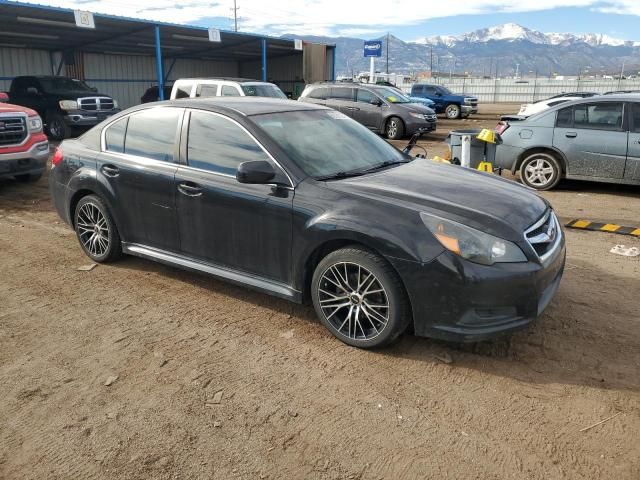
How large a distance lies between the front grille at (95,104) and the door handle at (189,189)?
13508 millimetres

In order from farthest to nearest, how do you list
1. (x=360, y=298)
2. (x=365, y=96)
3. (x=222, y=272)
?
(x=365, y=96) → (x=222, y=272) → (x=360, y=298)

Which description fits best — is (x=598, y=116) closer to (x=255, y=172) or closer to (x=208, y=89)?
(x=255, y=172)

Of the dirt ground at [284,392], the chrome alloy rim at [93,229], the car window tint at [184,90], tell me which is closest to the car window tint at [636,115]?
the dirt ground at [284,392]

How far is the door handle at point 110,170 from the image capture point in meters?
4.81

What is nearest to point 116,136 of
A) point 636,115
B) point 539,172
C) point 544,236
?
point 544,236

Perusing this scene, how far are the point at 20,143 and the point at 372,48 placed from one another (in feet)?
116

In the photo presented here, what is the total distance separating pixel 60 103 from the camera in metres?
15.7

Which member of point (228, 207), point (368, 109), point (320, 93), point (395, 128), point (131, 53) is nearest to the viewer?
point (228, 207)

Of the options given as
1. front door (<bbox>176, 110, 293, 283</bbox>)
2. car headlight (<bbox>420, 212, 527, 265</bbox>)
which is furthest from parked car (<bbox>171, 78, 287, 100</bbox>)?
car headlight (<bbox>420, 212, 527, 265</bbox>)

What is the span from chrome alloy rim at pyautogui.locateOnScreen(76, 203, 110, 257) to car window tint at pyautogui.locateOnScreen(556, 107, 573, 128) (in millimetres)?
7185

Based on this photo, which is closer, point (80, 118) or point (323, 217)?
point (323, 217)

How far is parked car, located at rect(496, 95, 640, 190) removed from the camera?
27.1 ft

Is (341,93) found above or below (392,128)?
above

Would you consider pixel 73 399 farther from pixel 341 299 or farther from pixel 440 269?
pixel 440 269
